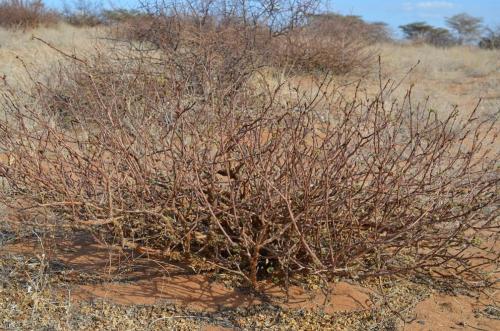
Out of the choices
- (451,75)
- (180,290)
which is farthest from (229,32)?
(451,75)

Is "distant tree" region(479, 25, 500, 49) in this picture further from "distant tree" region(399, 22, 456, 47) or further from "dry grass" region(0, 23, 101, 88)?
"dry grass" region(0, 23, 101, 88)

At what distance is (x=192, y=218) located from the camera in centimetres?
299

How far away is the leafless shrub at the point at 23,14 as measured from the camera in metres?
16.6

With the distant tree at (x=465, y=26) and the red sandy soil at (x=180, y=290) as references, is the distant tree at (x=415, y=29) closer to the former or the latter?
the distant tree at (x=465, y=26)

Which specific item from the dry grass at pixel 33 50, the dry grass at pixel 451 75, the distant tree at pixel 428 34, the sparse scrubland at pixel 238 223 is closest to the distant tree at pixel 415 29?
the distant tree at pixel 428 34

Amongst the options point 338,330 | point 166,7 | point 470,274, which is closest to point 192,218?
point 338,330

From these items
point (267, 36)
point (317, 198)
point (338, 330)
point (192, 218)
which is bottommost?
point (338, 330)

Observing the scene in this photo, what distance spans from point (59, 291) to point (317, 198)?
1.37m

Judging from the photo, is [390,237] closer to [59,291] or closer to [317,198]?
[317,198]

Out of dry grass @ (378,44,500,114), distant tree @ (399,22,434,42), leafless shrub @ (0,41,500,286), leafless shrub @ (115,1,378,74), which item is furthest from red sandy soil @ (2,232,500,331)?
distant tree @ (399,22,434,42)

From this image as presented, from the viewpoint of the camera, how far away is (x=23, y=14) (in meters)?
17.0

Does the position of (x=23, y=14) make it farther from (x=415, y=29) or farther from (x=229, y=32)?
(x=415, y=29)

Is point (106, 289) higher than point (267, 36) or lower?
lower

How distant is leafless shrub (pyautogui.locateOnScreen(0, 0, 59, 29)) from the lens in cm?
1664
